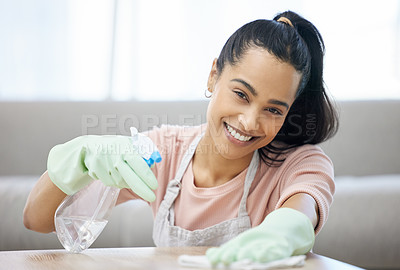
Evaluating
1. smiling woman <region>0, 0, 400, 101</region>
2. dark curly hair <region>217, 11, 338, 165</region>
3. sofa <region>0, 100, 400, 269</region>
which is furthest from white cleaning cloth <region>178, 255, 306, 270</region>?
smiling woman <region>0, 0, 400, 101</region>

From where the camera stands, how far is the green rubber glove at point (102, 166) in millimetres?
883

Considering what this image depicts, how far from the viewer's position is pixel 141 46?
270 centimetres

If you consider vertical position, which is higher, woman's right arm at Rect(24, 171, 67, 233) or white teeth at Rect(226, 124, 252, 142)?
white teeth at Rect(226, 124, 252, 142)

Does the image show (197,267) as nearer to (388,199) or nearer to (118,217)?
(118,217)

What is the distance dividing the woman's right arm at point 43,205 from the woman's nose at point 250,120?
1.46 feet

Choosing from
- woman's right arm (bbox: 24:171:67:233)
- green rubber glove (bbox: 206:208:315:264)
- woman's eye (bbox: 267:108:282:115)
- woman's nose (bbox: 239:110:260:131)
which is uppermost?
woman's eye (bbox: 267:108:282:115)

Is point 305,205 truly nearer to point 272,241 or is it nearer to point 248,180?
point 272,241

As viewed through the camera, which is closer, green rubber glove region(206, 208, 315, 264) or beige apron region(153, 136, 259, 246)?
green rubber glove region(206, 208, 315, 264)

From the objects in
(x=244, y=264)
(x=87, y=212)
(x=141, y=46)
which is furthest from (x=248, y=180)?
(x=141, y=46)

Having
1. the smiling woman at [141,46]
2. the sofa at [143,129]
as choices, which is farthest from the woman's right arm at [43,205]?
the smiling woman at [141,46]

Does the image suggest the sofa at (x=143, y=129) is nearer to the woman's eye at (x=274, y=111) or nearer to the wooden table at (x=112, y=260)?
the woman's eye at (x=274, y=111)

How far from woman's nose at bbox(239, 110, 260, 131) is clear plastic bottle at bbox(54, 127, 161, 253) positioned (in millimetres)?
262

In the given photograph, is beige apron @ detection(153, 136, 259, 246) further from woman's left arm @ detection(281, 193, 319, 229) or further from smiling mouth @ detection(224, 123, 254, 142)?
woman's left arm @ detection(281, 193, 319, 229)

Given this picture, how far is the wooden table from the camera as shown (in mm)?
727
